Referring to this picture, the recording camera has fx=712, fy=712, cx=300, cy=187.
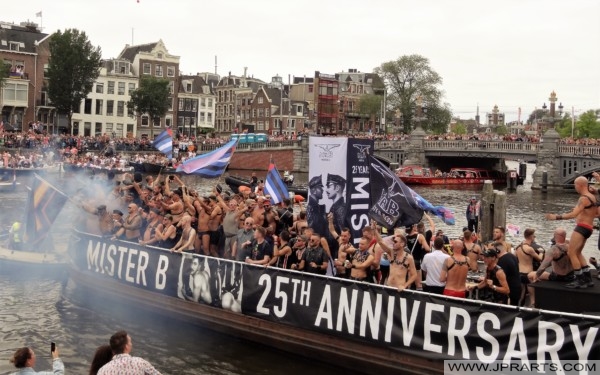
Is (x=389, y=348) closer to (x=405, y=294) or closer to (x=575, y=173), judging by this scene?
(x=405, y=294)

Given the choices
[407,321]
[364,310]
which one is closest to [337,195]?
[364,310]

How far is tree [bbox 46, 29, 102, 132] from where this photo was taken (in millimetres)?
80000

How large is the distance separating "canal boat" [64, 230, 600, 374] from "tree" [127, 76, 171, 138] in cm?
7567

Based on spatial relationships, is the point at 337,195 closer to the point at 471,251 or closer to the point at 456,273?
the point at 471,251

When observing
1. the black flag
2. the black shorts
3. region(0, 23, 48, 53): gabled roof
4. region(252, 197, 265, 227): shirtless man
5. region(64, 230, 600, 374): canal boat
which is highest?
region(0, 23, 48, 53): gabled roof

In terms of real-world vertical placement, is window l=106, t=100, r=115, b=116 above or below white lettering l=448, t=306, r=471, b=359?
above

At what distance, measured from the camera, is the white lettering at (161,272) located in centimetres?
1477

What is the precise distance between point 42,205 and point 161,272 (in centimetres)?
554

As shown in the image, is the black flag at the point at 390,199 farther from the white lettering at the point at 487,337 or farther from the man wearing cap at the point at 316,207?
the white lettering at the point at 487,337

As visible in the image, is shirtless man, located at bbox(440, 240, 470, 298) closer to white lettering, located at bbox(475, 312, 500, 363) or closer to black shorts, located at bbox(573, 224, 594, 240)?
white lettering, located at bbox(475, 312, 500, 363)

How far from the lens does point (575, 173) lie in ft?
206

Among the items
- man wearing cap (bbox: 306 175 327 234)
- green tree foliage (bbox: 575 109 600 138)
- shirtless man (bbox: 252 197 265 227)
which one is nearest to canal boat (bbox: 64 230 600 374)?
man wearing cap (bbox: 306 175 327 234)

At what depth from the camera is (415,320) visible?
10984 mm

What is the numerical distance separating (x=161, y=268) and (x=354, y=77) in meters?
115
